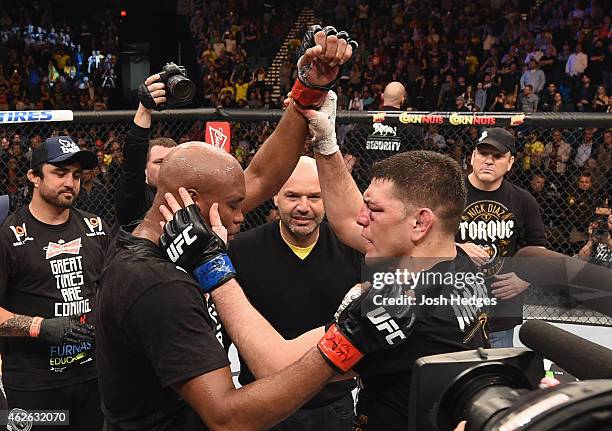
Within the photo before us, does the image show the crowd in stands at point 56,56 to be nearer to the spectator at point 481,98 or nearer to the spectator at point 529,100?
the spectator at point 481,98

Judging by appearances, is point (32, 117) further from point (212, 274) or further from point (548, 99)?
point (548, 99)

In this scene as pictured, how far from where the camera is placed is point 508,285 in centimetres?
365

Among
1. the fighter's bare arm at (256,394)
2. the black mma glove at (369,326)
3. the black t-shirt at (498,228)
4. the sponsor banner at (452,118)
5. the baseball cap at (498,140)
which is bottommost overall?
the black t-shirt at (498,228)

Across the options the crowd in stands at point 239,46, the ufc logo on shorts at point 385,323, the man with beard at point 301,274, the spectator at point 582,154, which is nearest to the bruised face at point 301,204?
the man with beard at point 301,274

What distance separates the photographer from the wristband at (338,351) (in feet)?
4.67

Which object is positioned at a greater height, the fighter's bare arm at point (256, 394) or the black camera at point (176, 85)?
the black camera at point (176, 85)

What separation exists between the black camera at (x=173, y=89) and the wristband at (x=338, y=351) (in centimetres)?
189

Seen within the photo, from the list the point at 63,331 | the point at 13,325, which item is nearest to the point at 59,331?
the point at 63,331

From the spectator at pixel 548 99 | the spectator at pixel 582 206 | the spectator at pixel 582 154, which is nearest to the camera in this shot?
the spectator at pixel 582 206

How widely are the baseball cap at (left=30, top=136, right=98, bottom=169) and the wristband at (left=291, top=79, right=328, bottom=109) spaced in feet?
5.16

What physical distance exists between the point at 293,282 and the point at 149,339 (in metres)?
1.22

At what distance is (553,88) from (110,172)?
654cm

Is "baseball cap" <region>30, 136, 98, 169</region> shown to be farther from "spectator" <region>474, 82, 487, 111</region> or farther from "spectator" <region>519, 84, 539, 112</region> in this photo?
"spectator" <region>474, 82, 487, 111</region>

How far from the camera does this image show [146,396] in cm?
174
